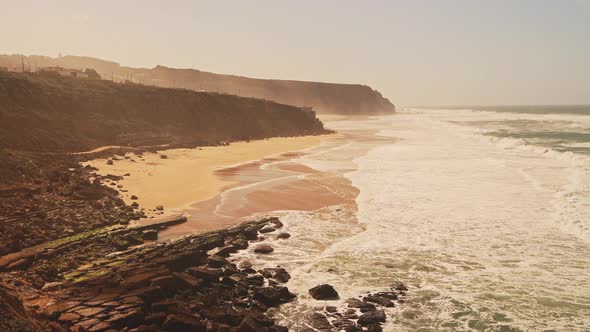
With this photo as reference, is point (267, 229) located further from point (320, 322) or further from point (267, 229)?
point (320, 322)

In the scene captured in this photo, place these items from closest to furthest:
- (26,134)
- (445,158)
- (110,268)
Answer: (110,268), (26,134), (445,158)

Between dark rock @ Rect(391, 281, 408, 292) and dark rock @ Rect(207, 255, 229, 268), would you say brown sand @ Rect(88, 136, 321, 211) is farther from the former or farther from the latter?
dark rock @ Rect(391, 281, 408, 292)

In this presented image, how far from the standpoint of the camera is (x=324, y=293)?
12555 mm

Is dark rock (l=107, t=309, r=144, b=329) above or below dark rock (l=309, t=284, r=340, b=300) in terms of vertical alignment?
above

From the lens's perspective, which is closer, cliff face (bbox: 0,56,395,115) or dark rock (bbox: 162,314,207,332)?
dark rock (bbox: 162,314,207,332)

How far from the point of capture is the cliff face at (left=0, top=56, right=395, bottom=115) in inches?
6038

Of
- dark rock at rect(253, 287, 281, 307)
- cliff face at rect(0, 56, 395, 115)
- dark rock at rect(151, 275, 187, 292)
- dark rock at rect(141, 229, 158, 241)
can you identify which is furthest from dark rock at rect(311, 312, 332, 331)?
cliff face at rect(0, 56, 395, 115)

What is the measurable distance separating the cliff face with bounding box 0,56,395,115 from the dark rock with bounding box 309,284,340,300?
137007 millimetres

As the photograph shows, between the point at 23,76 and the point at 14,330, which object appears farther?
the point at 23,76

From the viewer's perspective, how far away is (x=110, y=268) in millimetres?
13023

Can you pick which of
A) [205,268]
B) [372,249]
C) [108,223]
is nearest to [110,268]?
[205,268]

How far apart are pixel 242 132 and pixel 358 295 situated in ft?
172

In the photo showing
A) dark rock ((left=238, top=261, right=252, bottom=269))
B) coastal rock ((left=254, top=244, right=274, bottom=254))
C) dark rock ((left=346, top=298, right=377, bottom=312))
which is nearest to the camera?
dark rock ((left=346, top=298, right=377, bottom=312))

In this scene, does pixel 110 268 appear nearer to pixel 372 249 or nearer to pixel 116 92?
pixel 372 249
